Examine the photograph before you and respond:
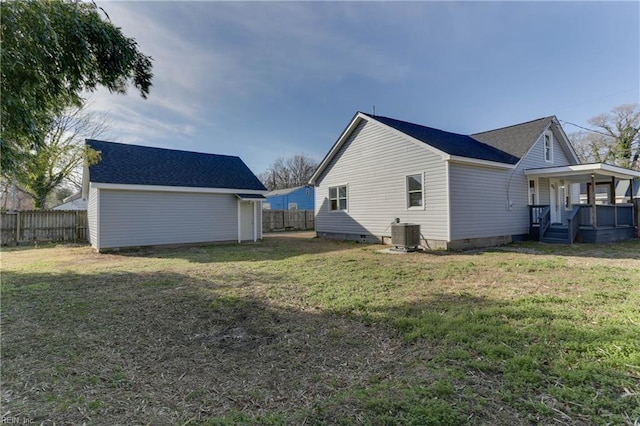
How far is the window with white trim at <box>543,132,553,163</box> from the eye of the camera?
13750mm

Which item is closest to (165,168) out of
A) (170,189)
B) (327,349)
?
(170,189)

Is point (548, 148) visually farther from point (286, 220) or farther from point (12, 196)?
point (12, 196)

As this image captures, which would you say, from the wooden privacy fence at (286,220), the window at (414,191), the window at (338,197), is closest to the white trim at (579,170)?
the window at (414,191)

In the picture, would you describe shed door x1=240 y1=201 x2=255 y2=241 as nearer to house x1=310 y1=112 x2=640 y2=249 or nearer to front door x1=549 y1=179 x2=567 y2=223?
house x1=310 y1=112 x2=640 y2=249

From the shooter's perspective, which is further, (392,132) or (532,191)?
(532,191)

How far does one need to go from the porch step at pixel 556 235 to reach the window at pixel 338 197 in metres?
8.40

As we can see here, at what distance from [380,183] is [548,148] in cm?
825

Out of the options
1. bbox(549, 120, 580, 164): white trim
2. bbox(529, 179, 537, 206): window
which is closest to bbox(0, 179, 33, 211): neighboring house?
bbox(529, 179, 537, 206): window

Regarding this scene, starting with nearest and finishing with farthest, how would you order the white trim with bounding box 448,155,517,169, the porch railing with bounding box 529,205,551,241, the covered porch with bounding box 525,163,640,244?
the white trim with bounding box 448,155,517,169, the covered porch with bounding box 525,163,640,244, the porch railing with bounding box 529,205,551,241

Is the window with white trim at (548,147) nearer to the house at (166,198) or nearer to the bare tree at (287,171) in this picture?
the house at (166,198)

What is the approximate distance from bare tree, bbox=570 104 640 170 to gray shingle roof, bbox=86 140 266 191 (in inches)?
1279

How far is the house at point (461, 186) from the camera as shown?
10742mm

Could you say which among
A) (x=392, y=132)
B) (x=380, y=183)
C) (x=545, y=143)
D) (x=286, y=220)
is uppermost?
(x=392, y=132)

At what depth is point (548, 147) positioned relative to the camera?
45.8 ft
